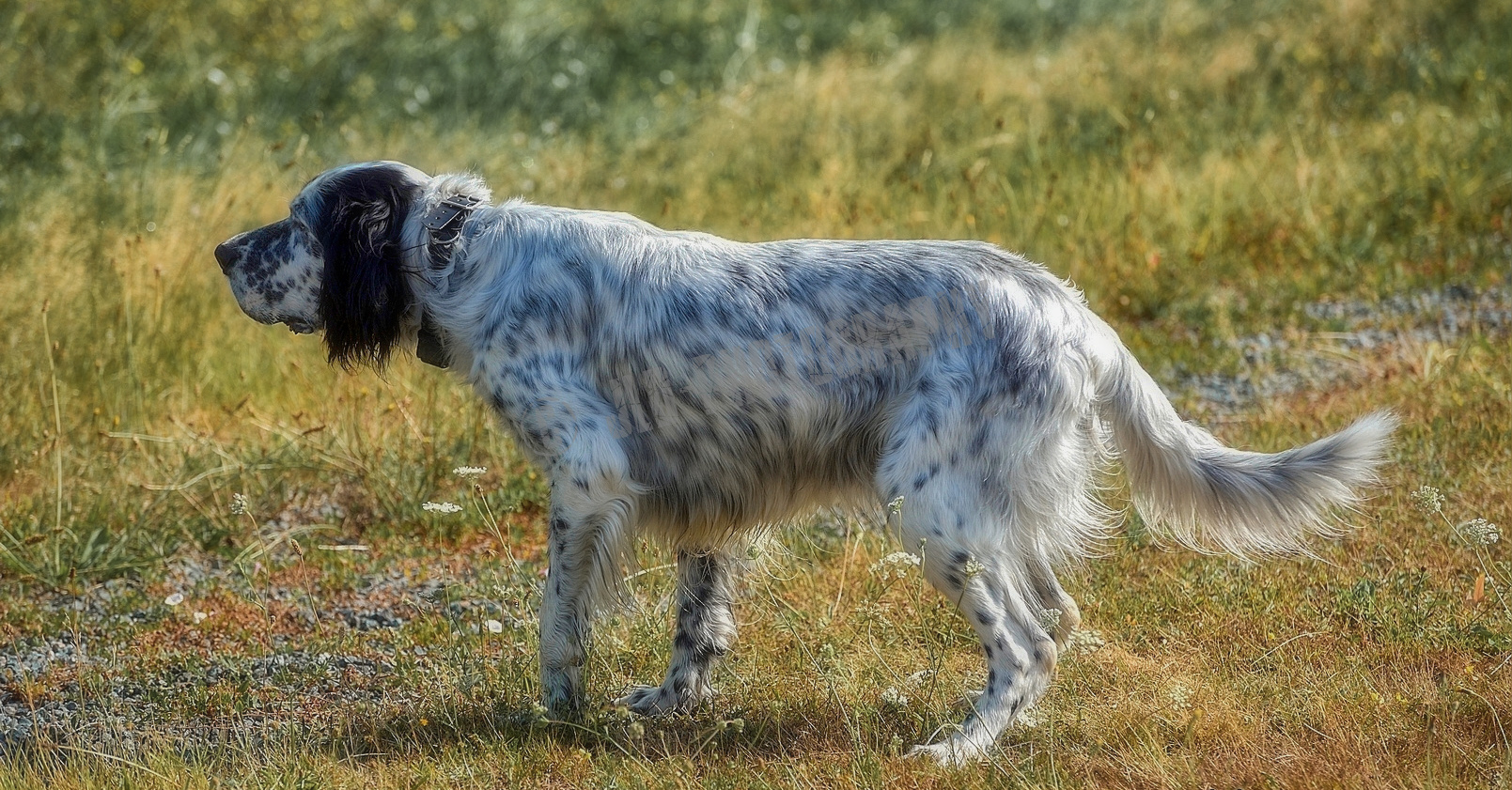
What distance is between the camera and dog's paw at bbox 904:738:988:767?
3615 mm

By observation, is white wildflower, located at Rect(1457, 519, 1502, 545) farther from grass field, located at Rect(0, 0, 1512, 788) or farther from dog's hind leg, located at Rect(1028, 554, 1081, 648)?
dog's hind leg, located at Rect(1028, 554, 1081, 648)

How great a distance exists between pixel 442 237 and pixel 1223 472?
217cm

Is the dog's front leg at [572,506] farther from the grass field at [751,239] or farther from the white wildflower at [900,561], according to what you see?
Answer: the white wildflower at [900,561]

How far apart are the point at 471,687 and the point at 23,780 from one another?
1.13 meters

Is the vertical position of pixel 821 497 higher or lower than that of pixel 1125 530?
higher

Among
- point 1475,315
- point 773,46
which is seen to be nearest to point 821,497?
point 1475,315

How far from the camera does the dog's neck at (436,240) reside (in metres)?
4.14

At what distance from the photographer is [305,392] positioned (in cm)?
664

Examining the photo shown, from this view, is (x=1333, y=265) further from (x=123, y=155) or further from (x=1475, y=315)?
(x=123, y=155)

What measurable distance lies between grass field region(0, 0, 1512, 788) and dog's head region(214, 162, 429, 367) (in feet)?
A: 2.42

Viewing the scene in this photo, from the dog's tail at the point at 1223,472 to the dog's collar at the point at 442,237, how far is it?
1778 mm

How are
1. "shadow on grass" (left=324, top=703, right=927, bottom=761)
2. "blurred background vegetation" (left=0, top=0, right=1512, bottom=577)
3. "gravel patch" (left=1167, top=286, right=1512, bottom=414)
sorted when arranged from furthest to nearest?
"gravel patch" (left=1167, top=286, right=1512, bottom=414)
"blurred background vegetation" (left=0, top=0, right=1512, bottom=577)
"shadow on grass" (left=324, top=703, right=927, bottom=761)

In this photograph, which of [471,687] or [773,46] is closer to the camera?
[471,687]

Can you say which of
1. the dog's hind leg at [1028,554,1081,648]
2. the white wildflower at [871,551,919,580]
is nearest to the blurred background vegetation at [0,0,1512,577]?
the white wildflower at [871,551,919,580]
